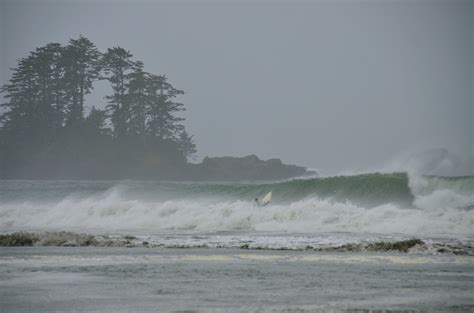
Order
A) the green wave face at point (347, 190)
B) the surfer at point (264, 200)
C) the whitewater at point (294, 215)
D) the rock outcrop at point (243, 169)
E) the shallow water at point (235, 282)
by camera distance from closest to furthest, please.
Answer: the shallow water at point (235, 282) < the whitewater at point (294, 215) < the green wave face at point (347, 190) < the surfer at point (264, 200) < the rock outcrop at point (243, 169)

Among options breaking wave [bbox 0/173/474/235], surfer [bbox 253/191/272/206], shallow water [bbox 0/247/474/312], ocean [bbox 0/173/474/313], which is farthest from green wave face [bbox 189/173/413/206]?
shallow water [bbox 0/247/474/312]

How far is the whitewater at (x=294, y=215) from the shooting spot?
71.6ft

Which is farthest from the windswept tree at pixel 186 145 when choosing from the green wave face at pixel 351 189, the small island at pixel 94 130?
the green wave face at pixel 351 189

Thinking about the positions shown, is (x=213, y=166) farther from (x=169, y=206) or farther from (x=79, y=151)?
(x=169, y=206)

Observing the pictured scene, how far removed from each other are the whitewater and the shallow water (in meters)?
4.05

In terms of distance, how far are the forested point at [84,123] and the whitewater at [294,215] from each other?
51.1 metres

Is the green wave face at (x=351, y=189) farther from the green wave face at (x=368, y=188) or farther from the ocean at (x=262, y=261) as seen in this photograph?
the ocean at (x=262, y=261)

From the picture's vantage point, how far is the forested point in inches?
3556

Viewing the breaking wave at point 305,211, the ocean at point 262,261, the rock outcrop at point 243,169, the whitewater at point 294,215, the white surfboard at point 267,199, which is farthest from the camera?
the rock outcrop at point 243,169

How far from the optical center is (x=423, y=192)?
103ft

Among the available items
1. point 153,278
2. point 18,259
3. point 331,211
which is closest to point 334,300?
point 153,278

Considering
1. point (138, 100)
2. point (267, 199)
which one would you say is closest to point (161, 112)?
point (138, 100)

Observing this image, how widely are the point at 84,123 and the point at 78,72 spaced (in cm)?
699

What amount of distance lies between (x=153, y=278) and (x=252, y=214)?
56.9 ft
